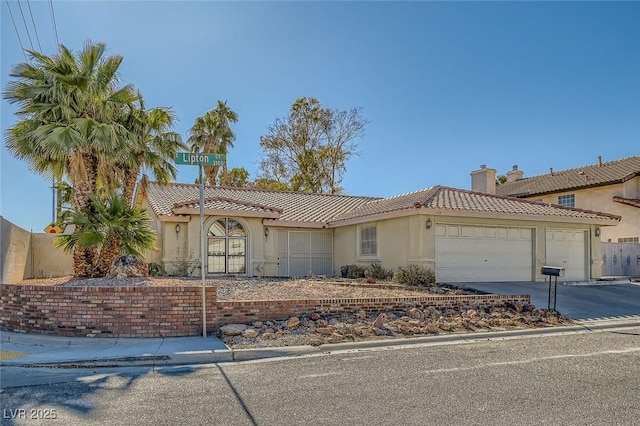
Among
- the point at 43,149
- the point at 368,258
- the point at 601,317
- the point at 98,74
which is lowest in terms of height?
the point at 601,317

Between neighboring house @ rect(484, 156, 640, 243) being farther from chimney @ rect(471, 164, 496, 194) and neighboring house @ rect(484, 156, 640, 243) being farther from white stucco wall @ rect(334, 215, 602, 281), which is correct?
white stucco wall @ rect(334, 215, 602, 281)

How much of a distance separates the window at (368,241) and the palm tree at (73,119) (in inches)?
369

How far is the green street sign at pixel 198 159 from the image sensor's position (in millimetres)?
8906

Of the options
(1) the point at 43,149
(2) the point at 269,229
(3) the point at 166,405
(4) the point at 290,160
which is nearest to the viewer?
(3) the point at 166,405

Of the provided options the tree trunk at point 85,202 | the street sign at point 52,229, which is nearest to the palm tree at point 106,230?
the tree trunk at point 85,202

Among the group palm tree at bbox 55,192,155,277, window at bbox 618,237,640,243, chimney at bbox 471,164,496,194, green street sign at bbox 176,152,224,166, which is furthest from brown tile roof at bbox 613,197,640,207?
palm tree at bbox 55,192,155,277

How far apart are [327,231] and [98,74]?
11165 mm

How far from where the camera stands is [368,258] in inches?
713

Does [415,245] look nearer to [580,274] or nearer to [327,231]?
[327,231]

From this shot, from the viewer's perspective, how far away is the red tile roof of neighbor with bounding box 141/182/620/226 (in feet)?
54.1

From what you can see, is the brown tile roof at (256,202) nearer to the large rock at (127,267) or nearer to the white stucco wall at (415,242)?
the white stucco wall at (415,242)

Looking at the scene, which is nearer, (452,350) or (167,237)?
(452,350)

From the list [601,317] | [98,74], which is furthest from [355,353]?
[98,74]

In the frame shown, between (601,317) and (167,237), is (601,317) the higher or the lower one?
the lower one
